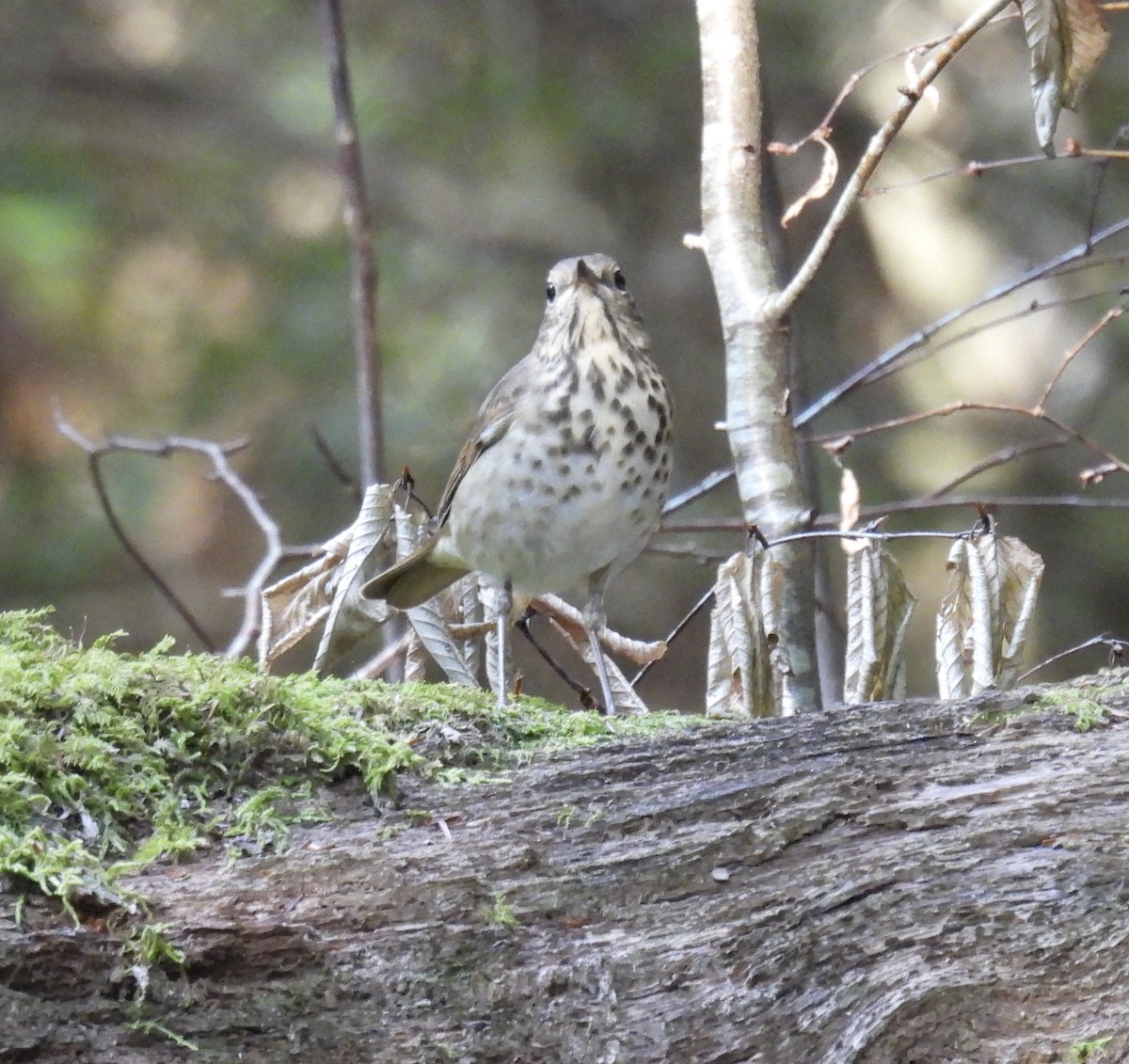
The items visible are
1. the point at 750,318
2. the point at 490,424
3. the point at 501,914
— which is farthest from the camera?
the point at 490,424

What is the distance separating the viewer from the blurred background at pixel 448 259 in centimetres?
504

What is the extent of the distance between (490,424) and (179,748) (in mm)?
1393

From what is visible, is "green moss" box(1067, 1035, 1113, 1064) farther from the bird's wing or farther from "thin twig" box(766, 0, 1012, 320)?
the bird's wing

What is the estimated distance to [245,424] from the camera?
5383 millimetres

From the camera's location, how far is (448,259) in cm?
534

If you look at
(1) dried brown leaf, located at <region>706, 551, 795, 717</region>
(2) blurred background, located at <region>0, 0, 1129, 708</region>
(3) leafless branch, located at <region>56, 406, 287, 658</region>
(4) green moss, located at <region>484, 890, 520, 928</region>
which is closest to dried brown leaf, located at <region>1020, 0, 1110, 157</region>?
(1) dried brown leaf, located at <region>706, 551, 795, 717</region>

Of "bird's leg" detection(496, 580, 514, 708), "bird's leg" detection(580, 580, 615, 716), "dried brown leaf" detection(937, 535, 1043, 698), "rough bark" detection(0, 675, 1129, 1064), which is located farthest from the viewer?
"bird's leg" detection(580, 580, 615, 716)

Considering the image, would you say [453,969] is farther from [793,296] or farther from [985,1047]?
[793,296]

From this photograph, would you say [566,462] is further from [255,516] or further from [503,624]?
[255,516]

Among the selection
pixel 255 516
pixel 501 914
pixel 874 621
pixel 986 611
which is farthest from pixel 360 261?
pixel 501 914

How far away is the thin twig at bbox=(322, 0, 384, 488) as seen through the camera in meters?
3.57

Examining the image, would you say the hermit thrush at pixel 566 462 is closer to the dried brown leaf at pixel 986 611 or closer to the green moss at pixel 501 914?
the dried brown leaf at pixel 986 611

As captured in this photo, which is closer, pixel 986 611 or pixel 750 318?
pixel 986 611

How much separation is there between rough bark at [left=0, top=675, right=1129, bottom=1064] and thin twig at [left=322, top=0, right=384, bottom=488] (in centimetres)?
169
